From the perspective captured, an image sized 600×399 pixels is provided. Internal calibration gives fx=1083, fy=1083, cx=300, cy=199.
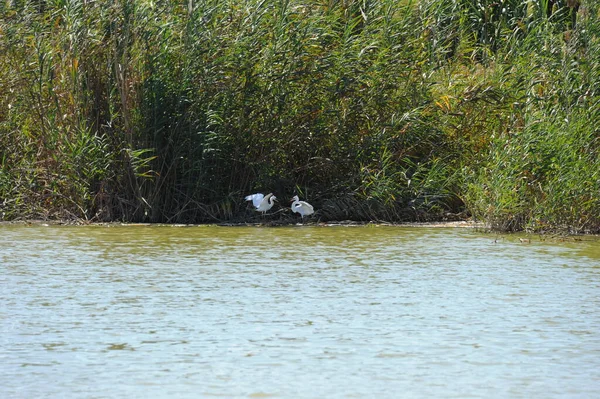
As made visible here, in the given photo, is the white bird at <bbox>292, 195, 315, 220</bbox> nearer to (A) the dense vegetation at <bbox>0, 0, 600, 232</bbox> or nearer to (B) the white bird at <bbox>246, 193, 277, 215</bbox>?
(B) the white bird at <bbox>246, 193, 277, 215</bbox>

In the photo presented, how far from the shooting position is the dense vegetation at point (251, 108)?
1305 centimetres

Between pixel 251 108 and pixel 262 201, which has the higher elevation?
pixel 251 108

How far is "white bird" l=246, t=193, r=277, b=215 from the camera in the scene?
12.8 m

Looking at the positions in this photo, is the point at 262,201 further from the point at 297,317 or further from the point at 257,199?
the point at 297,317

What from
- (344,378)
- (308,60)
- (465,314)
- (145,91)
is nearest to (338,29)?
(308,60)

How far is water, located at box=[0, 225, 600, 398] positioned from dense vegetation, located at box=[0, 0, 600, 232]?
1494 mm

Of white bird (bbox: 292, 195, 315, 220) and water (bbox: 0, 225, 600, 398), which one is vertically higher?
white bird (bbox: 292, 195, 315, 220)

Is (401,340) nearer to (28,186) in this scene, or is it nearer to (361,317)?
(361,317)

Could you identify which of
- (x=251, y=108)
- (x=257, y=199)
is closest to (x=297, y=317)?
(x=257, y=199)

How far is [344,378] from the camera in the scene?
5.55 meters

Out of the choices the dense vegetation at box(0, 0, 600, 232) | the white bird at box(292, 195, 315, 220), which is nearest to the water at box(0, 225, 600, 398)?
the white bird at box(292, 195, 315, 220)

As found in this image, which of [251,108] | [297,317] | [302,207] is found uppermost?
[251,108]

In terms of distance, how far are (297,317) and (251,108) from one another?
6436 mm

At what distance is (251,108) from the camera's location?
1337cm
